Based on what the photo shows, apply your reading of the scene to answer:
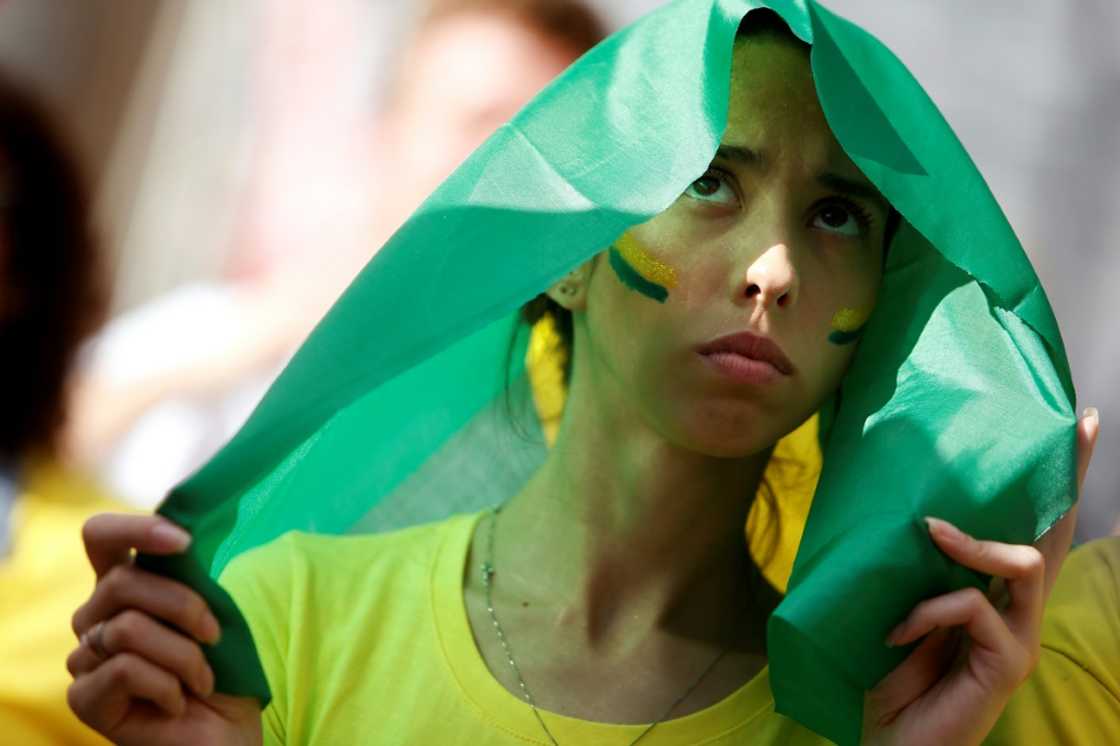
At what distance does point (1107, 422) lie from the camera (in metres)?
2.32

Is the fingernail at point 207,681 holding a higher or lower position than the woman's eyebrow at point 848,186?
lower

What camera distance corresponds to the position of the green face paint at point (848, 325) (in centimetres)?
125

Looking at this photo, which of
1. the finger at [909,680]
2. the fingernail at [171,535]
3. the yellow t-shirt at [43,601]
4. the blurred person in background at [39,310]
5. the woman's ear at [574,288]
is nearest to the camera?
the fingernail at [171,535]

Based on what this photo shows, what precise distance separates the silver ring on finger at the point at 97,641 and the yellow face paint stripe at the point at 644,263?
46 centimetres

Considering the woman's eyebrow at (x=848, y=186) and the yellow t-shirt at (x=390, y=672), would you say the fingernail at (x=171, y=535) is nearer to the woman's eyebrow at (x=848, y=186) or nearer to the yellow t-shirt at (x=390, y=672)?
the yellow t-shirt at (x=390, y=672)

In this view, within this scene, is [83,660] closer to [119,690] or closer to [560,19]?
[119,690]

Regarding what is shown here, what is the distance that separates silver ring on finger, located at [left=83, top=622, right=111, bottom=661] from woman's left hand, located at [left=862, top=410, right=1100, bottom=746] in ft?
1.68

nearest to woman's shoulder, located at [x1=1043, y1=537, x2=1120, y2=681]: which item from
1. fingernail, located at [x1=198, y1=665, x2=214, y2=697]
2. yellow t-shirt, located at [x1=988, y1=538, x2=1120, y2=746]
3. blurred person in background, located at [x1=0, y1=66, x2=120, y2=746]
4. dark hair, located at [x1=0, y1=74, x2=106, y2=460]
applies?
yellow t-shirt, located at [x1=988, y1=538, x2=1120, y2=746]

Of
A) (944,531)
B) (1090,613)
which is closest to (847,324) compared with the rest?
(944,531)

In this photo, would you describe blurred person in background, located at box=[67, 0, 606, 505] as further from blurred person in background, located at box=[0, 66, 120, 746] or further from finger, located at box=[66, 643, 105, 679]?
finger, located at box=[66, 643, 105, 679]

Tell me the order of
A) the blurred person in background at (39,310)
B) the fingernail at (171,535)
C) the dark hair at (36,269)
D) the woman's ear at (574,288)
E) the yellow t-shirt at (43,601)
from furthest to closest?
the dark hair at (36,269)
the blurred person in background at (39,310)
the yellow t-shirt at (43,601)
the woman's ear at (574,288)
the fingernail at (171,535)

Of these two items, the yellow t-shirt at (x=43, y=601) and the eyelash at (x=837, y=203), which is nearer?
the eyelash at (x=837, y=203)

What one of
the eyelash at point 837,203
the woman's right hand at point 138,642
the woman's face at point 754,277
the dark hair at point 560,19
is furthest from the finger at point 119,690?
the dark hair at point 560,19

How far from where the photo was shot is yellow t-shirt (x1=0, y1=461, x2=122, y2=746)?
5.23ft
